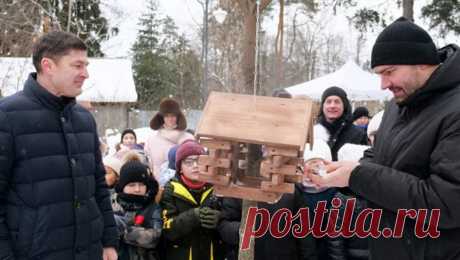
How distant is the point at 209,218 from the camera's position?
3.68m

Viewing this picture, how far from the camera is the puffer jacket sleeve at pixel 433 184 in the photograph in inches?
82.0

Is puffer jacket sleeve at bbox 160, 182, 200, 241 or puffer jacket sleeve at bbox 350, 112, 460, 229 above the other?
puffer jacket sleeve at bbox 350, 112, 460, 229

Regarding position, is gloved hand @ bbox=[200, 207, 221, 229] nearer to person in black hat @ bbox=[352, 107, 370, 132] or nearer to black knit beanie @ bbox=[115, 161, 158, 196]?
black knit beanie @ bbox=[115, 161, 158, 196]

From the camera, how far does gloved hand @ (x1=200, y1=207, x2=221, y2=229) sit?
3.68 metres

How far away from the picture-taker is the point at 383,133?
261cm

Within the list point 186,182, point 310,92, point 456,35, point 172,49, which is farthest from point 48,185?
point 172,49

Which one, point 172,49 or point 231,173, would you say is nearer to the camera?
point 231,173

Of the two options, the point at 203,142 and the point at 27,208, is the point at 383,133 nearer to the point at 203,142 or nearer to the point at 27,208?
the point at 203,142

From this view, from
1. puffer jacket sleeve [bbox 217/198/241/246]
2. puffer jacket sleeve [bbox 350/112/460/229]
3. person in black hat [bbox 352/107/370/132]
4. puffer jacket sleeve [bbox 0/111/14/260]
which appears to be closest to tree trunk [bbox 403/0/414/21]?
person in black hat [bbox 352/107/370/132]

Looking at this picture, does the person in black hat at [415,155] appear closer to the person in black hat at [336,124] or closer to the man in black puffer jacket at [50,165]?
the man in black puffer jacket at [50,165]

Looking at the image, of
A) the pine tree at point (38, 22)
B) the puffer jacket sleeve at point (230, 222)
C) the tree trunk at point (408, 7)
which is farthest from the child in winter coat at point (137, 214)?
the tree trunk at point (408, 7)

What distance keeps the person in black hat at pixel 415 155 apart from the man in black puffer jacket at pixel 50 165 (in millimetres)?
1317

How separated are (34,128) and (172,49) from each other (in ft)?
127

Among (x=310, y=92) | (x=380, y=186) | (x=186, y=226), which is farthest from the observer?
(x=310, y=92)
